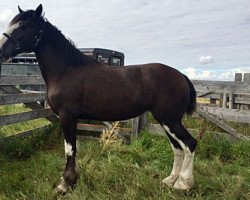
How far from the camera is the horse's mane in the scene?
450 cm

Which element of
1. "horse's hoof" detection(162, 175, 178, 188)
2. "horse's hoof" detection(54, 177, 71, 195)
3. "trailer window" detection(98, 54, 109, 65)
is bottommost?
"horse's hoof" detection(54, 177, 71, 195)

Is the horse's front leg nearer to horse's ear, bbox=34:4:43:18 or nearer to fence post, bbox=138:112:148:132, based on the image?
horse's ear, bbox=34:4:43:18

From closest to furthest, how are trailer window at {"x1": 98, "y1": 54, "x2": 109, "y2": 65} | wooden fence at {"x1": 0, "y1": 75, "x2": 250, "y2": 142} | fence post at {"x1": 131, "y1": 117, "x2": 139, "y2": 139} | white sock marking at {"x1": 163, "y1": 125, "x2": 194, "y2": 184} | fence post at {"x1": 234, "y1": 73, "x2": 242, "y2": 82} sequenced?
white sock marking at {"x1": 163, "y1": 125, "x2": 194, "y2": 184} → wooden fence at {"x1": 0, "y1": 75, "x2": 250, "y2": 142} → fence post at {"x1": 131, "y1": 117, "x2": 139, "y2": 139} → fence post at {"x1": 234, "y1": 73, "x2": 242, "y2": 82} → trailer window at {"x1": 98, "y1": 54, "x2": 109, "y2": 65}

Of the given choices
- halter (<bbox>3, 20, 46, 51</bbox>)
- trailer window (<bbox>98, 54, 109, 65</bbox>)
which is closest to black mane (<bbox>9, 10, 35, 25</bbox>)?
halter (<bbox>3, 20, 46, 51</bbox>)

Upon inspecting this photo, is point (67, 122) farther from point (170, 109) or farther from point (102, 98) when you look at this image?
point (170, 109)

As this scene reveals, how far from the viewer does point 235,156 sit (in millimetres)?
5773

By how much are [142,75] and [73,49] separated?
1072 mm

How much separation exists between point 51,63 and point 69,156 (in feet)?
4.35

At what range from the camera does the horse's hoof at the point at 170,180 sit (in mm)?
4391

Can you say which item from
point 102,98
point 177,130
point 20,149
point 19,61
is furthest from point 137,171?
point 19,61

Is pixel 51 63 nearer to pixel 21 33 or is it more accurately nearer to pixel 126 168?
pixel 21 33

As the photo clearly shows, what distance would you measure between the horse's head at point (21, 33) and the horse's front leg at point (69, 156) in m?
1.06

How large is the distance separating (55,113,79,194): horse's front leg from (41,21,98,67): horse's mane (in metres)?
0.79

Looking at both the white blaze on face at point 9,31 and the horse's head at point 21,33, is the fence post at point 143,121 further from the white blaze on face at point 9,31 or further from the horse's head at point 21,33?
the white blaze on face at point 9,31
